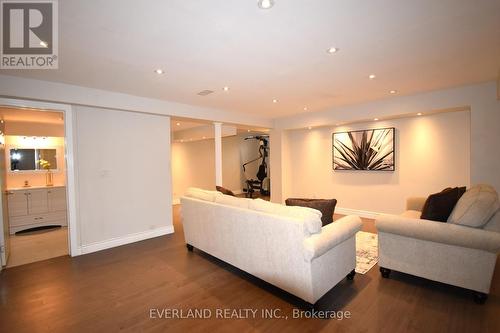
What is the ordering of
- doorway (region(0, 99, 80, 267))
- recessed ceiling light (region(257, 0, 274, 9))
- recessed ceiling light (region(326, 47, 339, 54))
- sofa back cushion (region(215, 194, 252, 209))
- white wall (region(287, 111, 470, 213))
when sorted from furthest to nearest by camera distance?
white wall (region(287, 111, 470, 213))
doorway (region(0, 99, 80, 267))
sofa back cushion (region(215, 194, 252, 209))
recessed ceiling light (region(326, 47, 339, 54))
recessed ceiling light (region(257, 0, 274, 9))

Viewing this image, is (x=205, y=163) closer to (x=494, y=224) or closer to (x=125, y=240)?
(x=125, y=240)

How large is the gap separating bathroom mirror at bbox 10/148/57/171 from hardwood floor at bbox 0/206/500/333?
9.51 ft

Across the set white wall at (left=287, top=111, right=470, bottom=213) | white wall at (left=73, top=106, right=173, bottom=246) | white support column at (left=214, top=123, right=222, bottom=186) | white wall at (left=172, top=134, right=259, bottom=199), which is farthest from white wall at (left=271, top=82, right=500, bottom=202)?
white wall at (left=172, top=134, right=259, bottom=199)

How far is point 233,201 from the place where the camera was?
2.87 meters

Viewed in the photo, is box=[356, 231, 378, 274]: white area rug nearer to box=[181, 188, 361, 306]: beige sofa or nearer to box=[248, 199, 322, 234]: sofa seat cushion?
box=[181, 188, 361, 306]: beige sofa

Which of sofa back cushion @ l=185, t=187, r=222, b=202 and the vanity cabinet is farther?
the vanity cabinet

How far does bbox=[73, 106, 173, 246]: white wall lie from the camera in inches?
145

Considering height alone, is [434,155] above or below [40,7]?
below

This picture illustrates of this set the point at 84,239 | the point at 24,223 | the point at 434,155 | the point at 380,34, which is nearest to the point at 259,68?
the point at 380,34

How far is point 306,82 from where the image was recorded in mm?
3516

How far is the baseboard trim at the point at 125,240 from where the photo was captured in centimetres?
371

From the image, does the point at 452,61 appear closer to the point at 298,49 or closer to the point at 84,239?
the point at 298,49

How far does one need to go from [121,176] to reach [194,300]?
2.60 meters

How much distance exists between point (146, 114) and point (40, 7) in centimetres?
257
